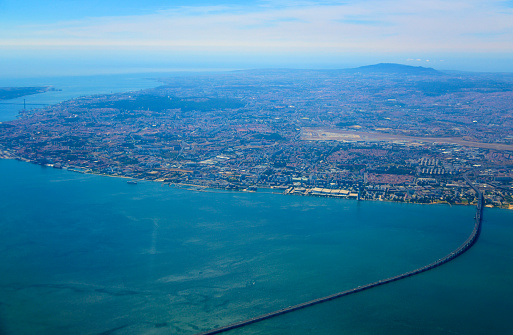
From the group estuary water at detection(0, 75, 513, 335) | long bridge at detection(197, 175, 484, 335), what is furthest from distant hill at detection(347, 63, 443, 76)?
long bridge at detection(197, 175, 484, 335)

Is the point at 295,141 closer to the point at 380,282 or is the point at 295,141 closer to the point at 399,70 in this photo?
the point at 380,282

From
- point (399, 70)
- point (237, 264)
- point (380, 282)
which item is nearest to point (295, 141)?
point (237, 264)

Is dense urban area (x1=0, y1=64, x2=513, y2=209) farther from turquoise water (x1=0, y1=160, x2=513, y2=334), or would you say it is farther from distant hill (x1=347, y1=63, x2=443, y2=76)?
distant hill (x1=347, y1=63, x2=443, y2=76)

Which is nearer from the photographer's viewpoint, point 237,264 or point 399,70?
point 237,264

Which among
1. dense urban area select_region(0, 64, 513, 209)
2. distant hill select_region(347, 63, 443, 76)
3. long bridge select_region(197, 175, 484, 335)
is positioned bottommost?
long bridge select_region(197, 175, 484, 335)

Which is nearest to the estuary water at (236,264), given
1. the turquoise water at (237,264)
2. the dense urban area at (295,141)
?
the turquoise water at (237,264)

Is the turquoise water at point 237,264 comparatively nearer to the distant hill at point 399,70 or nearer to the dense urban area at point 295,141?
the dense urban area at point 295,141

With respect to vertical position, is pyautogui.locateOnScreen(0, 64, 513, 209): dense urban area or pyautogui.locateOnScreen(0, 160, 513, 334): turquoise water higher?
pyautogui.locateOnScreen(0, 64, 513, 209): dense urban area
